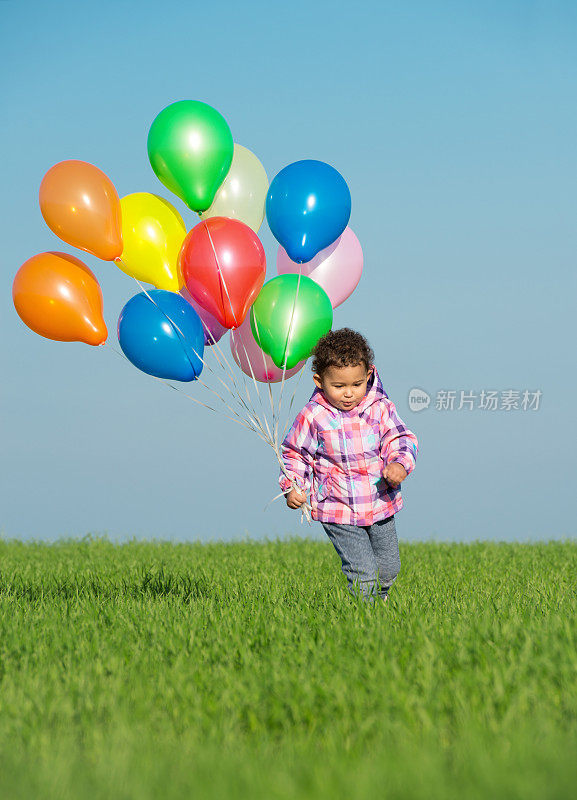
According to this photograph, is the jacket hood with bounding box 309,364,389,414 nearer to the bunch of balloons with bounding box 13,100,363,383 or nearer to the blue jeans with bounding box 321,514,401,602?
the bunch of balloons with bounding box 13,100,363,383

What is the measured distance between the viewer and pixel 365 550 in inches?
200

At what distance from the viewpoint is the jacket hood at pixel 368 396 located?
16.4 feet

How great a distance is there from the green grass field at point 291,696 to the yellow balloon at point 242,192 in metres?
2.65

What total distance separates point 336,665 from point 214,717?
68 cm

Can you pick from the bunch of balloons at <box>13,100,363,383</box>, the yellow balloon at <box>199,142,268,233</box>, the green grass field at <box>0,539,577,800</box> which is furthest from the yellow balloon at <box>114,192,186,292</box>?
the green grass field at <box>0,539,577,800</box>

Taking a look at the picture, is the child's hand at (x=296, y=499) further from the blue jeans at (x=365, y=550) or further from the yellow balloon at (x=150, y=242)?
the yellow balloon at (x=150, y=242)

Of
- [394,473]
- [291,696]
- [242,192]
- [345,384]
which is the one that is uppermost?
[242,192]

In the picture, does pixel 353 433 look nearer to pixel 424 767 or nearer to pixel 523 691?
pixel 523 691

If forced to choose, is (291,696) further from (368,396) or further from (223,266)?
(223,266)

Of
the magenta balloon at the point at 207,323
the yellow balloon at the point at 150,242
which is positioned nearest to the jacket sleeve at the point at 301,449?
the magenta balloon at the point at 207,323

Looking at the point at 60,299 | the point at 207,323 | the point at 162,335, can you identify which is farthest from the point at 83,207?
the point at 207,323

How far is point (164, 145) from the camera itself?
5.28m

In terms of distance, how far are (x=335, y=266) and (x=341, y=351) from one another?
1.11 meters

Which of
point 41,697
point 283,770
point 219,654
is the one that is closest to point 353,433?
point 219,654
